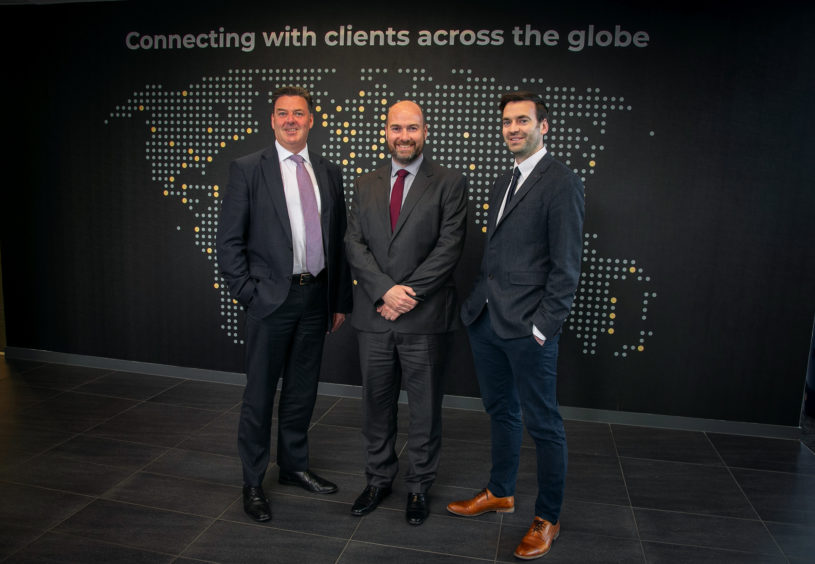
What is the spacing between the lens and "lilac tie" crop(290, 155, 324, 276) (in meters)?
2.81

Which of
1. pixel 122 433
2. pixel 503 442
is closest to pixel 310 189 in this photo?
pixel 503 442

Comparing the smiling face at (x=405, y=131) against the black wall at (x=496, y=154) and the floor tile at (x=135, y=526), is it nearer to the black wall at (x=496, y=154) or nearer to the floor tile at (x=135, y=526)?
the black wall at (x=496, y=154)

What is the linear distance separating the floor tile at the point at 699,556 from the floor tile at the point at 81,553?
199 centimetres

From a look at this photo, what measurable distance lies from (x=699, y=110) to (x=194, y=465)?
3.59 m

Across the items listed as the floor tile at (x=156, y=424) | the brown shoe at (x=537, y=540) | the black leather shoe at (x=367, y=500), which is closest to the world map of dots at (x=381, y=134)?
the floor tile at (x=156, y=424)

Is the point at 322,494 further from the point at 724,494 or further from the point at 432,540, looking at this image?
the point at 724,494

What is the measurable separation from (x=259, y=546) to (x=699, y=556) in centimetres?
184

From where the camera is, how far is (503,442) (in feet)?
9.11

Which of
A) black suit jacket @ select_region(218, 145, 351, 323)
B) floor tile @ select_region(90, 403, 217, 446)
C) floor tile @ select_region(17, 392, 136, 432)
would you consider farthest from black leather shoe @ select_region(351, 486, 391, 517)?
floor tile @ select_region(17, 392, 136, 432)

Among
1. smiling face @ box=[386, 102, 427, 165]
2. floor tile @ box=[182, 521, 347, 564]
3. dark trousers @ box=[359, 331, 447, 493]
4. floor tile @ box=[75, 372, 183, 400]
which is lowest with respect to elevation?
floor tile @ box=[182, 521, 347, 564]

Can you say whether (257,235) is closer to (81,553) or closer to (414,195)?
(414,195)

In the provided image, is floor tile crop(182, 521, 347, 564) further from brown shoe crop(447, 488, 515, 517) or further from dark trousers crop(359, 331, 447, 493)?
brown shoe crop(447, 488, 515, 517)

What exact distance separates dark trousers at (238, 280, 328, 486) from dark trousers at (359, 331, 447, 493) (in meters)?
0.29

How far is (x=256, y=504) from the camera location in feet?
9.12
